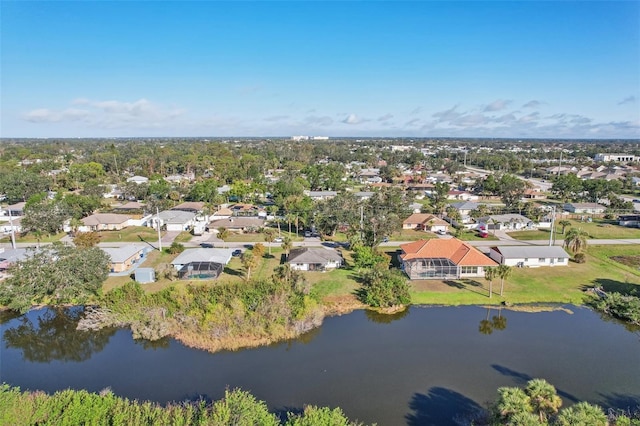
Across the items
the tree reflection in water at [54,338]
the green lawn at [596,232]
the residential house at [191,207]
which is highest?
the residential house at [191,207]

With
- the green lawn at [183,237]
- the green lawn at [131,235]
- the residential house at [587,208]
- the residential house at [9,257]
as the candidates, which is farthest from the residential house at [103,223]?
the residential house at [587,208]

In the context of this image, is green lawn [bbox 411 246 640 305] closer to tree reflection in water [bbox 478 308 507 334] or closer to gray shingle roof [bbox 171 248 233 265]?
tree reflection in water [bbox 478 308 507 334]

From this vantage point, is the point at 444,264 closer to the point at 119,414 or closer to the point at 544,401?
Answer: the point at 544,401

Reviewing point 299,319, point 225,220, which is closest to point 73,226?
point 225,220

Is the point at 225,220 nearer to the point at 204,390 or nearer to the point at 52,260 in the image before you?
the point at 52,260

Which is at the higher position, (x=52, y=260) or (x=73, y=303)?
(x=52, y=260)

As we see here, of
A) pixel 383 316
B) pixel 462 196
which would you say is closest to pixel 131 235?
pixel 383 316

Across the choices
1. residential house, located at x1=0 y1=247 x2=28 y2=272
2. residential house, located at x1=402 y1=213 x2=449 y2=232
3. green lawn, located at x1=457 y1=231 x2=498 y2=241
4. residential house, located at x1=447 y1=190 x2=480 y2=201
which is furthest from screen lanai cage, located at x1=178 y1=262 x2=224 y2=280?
residential house, located at x1=447 y1=190 x2=480 y2=201

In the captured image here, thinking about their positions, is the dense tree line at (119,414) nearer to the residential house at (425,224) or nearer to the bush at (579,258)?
the bush at (579,258)
